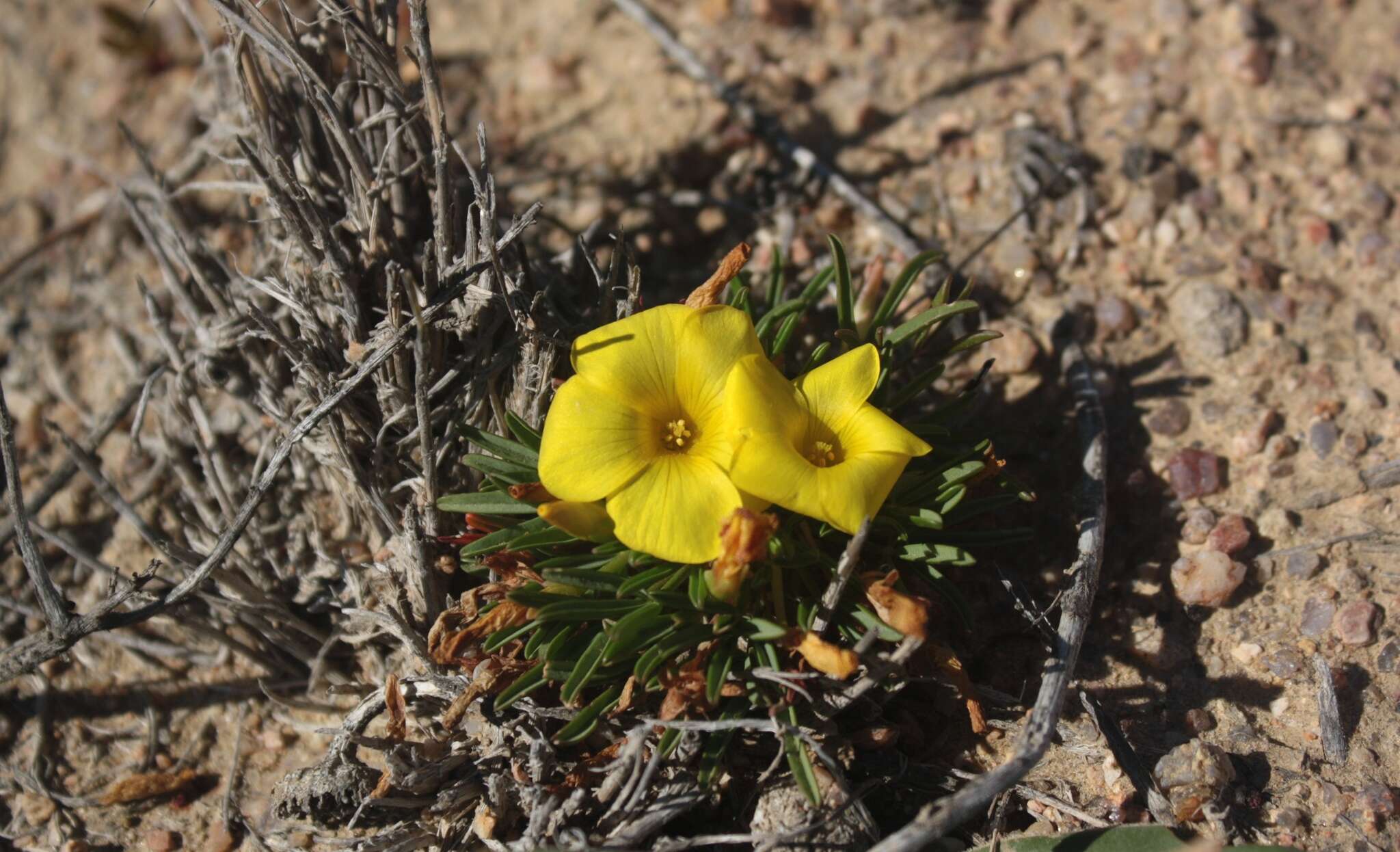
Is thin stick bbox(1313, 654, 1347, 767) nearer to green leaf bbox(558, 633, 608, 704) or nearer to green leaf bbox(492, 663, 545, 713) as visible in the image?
green leaf bbox(558, 633, 608, 704)

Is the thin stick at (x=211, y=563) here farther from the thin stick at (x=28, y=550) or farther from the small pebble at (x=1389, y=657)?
the small pebble at (x=1389, y=657)

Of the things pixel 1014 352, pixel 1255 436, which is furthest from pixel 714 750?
pixel 1255 436

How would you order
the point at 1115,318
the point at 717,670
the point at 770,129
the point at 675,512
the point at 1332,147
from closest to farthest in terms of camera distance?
the point at 675,512, the point at 717,670, the point at 1115,318, the point at 1332,147, the point at 770,129

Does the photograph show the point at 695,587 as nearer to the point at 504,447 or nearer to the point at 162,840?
the point at 504,447

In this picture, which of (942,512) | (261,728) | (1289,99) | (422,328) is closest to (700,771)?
(942,512)

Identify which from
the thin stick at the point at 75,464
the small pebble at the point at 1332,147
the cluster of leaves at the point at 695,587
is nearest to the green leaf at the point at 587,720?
the cluster of leaves at the point at 695,587

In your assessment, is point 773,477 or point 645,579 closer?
point 773,477
